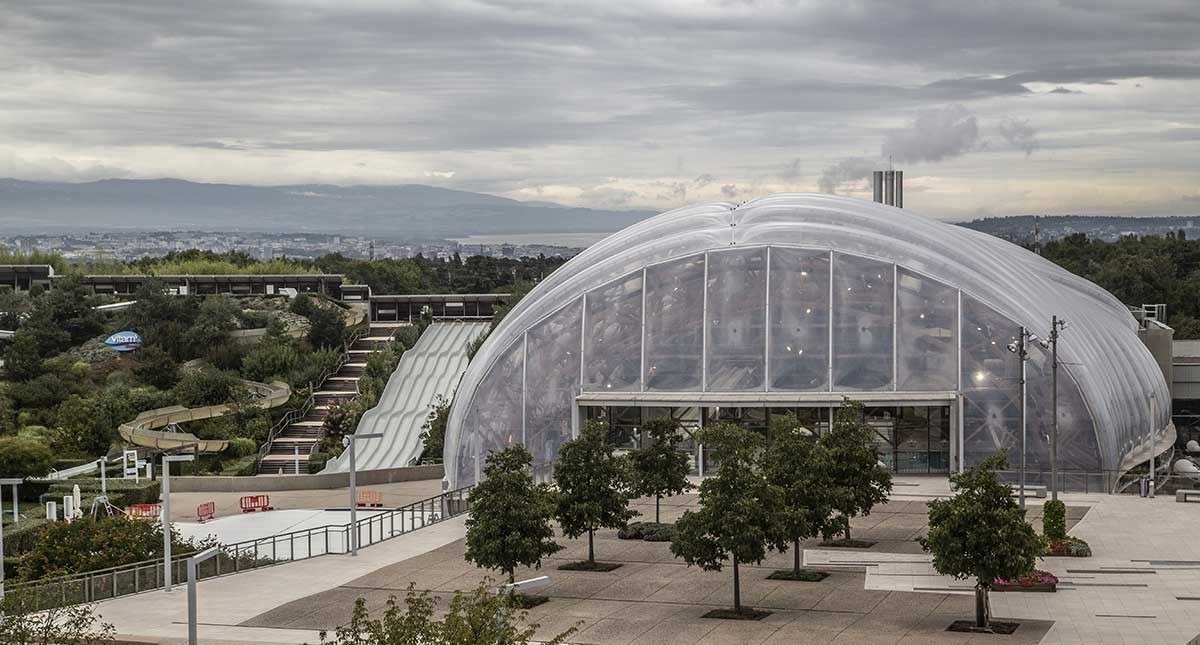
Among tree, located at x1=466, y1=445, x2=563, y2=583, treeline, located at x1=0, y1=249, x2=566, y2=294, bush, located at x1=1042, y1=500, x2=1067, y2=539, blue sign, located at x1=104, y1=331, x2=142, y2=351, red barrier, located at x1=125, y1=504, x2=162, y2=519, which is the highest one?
treeline, located at x1=0, y1=249, x2=566, y2=294

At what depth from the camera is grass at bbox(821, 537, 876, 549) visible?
3862cm

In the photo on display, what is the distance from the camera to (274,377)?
77.4 m

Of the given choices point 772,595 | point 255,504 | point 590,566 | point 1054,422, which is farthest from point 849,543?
point 255,504

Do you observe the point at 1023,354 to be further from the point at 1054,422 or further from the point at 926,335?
the point at 926,335

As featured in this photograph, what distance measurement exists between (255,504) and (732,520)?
26119 millimetres

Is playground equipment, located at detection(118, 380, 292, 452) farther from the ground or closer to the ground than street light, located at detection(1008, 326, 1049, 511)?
closer to the ground

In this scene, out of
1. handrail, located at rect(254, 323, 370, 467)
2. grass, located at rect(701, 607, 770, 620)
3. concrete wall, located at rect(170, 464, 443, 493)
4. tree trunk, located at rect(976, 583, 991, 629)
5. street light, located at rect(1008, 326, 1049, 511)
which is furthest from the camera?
handrail, located at rect(254, 323, 370, 467)

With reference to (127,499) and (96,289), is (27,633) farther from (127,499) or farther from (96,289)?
(96,289)

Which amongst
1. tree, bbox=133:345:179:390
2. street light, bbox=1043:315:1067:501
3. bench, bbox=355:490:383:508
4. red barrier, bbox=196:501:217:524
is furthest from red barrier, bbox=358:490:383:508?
tree, bbox=133:345:179:390

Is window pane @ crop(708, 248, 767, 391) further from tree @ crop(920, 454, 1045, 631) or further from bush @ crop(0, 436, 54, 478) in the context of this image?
bush @ crop(0, 436, 54, 478)

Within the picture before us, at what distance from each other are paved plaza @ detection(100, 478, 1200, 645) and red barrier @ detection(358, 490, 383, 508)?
420 inches

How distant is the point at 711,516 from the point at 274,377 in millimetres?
49735

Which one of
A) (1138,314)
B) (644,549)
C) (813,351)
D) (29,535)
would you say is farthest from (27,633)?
(1138,314)

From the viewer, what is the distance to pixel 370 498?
178 ft
